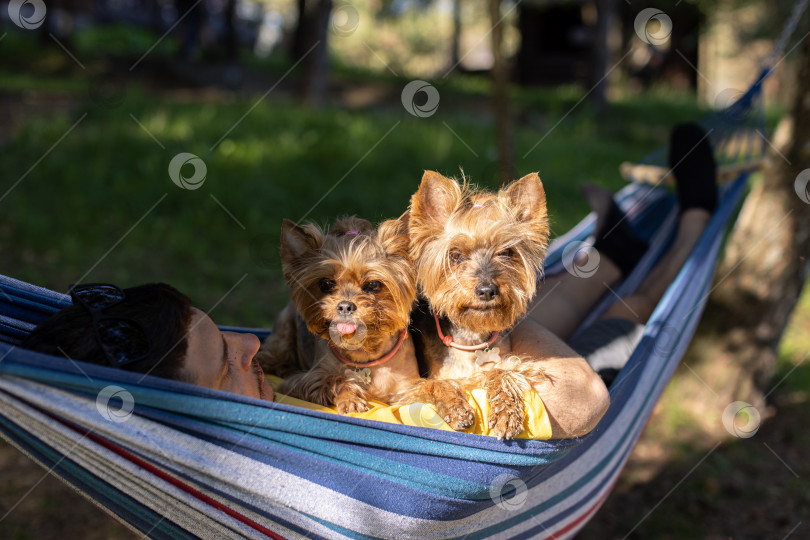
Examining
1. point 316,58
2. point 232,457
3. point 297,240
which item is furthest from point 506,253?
point 316,58

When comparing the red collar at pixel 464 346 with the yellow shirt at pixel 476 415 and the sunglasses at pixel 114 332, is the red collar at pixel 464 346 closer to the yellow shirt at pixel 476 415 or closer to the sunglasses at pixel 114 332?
the yellow shirt at pixel 476 415

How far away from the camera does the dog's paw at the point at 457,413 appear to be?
2.11 meters

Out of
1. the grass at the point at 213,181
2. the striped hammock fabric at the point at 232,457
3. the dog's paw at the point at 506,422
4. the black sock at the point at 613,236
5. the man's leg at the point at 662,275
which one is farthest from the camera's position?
the grass at the point at 213,181

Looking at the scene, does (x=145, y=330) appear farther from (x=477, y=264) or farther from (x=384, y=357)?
(x=477, y=264)

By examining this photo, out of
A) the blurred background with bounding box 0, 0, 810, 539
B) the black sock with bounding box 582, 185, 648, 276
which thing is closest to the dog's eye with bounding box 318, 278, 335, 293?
the blurred background with bounding box 0, 0, 810, 539

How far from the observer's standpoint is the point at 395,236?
7.66 ft

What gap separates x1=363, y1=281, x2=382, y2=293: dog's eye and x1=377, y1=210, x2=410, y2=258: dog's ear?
0.11 m

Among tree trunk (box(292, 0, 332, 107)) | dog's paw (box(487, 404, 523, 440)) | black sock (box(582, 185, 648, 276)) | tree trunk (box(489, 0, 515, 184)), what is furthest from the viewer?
tree trunk (box(292, 0, 332, 107))

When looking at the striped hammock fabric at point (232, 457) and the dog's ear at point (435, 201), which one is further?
the dog's ear at point (435, 201)

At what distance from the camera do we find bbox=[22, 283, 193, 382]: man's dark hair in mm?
1804

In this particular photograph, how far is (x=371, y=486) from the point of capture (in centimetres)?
197

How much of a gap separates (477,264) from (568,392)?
1.63 feet

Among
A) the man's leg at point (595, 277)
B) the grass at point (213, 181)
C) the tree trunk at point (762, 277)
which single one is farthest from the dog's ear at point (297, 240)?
the tree trunk at point (762, 277)

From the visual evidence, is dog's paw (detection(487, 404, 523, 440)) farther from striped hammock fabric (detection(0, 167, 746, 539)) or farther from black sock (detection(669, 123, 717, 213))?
black sock (detection(669, 123, 717, 213))
